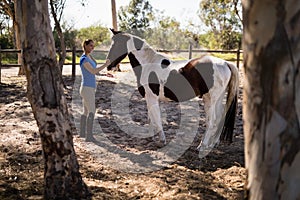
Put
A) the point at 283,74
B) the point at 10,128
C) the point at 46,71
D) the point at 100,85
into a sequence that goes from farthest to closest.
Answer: the point at 100,85 < the point at 10,128 < the point at 46,71 < the point at 283,74

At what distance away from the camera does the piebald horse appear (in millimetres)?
5172

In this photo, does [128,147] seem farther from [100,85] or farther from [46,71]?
[100,85]

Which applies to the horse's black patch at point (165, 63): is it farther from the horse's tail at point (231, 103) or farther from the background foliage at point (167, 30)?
the background foliage at point (167, 30)

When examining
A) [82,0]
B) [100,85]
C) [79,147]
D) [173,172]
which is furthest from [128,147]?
[82,0]

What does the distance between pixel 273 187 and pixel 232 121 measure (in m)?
3.84

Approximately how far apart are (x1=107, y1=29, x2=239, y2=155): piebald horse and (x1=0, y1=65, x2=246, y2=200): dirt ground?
0.38 m

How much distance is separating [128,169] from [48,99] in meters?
1.79

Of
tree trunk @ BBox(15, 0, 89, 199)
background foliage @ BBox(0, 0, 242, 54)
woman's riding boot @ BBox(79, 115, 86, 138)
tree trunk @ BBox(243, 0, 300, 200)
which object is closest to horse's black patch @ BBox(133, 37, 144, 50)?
woman's riding boot @ BBox(79, 115, 86, 138)

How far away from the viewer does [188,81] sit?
533 centimetres

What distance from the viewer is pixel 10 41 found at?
28375 millimetres

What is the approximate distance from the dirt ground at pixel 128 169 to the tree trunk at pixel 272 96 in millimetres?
1986

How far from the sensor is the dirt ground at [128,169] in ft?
11.3

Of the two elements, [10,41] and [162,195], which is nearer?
[162,195]

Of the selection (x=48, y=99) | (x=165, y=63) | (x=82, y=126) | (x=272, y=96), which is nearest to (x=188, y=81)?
(x=165, y=63)
